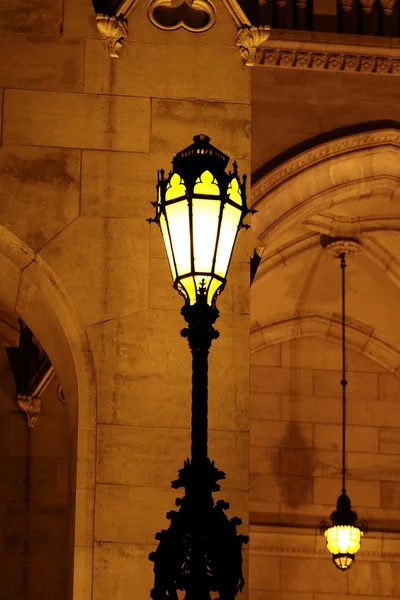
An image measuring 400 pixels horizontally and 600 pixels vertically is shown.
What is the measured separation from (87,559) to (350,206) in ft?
32.4

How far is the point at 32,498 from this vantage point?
1627 centimetres

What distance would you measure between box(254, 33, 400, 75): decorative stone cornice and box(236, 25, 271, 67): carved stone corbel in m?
4.87

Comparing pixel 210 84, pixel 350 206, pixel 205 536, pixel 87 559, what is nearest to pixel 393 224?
pixel 350 206

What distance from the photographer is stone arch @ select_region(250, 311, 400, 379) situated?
19.4 meters

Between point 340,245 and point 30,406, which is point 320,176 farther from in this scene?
point 30,406

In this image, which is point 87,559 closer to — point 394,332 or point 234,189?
point 234,189

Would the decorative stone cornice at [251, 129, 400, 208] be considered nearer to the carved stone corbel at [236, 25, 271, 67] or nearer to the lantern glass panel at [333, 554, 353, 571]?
the carved stone corbel at [236, 25, 271, 67]

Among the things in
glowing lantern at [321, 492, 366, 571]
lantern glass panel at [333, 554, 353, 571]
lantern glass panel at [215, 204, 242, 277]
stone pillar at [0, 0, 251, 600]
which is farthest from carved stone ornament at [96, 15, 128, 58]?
lantern glass panel at [333, 554, 353, 571]

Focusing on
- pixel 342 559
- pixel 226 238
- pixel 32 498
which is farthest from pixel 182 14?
pixel 342 559

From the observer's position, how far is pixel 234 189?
659 cm

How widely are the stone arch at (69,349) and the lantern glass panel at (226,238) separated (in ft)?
6.97

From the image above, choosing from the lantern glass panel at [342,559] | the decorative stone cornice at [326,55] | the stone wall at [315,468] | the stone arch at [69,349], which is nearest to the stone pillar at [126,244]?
the stone arch at [69,349]

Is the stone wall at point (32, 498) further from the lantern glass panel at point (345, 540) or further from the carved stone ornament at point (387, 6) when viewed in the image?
the carved stone ornament at point (387, 6)

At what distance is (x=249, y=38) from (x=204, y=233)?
2.98 m
